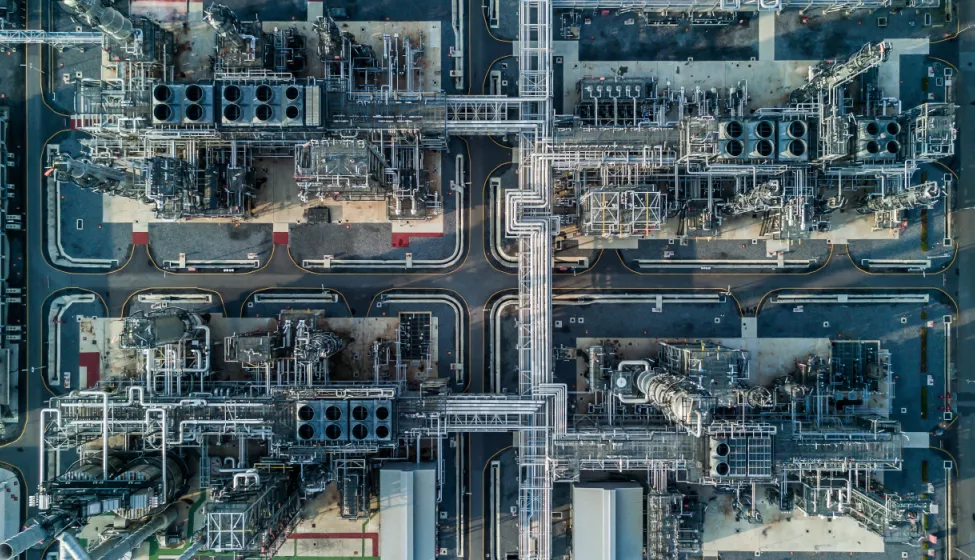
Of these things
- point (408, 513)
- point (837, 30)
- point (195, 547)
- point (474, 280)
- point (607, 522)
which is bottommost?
point (607, 522)

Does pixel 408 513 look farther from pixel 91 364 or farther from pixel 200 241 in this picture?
pixel 91 364

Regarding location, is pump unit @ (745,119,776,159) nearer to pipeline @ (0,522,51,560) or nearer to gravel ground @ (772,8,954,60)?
gravel ground @ (772,8,954,60)

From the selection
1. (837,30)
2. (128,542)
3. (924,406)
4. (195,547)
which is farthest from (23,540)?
(837,30)

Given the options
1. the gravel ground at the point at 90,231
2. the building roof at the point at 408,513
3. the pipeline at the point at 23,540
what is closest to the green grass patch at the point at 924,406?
the building roof at the point at 408,513

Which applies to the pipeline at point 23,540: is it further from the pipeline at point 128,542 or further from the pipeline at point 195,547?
the pipeline at point 195,547

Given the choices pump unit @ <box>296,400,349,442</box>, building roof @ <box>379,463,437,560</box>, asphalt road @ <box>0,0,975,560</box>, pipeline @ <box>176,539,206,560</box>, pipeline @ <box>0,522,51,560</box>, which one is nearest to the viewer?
pipeline @ <box>0,522,51,560</box>

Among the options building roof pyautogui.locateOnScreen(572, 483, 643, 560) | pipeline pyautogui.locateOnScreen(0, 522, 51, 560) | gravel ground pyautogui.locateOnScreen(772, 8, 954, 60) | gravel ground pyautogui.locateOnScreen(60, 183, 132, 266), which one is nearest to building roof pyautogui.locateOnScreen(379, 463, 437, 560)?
building roof pyautogui.locateOnScreen(572, 483, 643, 560)

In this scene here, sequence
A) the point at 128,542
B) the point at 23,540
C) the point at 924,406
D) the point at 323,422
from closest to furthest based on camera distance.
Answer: the point at 23,540, the point at 323,422, the point at 128,542, the point at 924,406
